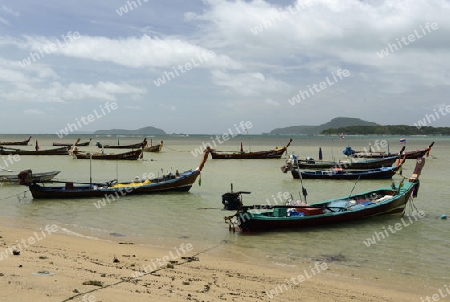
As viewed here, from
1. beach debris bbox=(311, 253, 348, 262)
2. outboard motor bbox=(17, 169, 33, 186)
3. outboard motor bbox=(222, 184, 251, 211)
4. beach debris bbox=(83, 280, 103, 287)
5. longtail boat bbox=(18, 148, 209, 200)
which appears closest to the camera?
beach debris bbox=(83, 280, 103, 287)

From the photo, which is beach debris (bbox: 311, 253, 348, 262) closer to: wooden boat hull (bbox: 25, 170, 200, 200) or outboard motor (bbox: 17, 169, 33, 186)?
wooden boat hull (bbox: 25, 170, 200, 200)

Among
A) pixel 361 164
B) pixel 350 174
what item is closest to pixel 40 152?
pixel 361 164

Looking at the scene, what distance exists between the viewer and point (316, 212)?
14.0 meters

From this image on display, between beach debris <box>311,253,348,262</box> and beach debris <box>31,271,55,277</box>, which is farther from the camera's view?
beach debris <box>311,253,348,262</box>

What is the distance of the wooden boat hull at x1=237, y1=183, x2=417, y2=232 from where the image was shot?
502 inches

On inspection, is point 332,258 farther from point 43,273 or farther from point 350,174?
point 350,174

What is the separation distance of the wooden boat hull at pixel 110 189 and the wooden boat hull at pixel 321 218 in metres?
8.19

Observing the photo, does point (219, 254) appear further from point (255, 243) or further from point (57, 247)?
point (57, 247)

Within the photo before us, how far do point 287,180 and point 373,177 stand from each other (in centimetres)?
543

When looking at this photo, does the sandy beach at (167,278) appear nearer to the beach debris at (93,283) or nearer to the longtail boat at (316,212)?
the beach debris at (93,283)

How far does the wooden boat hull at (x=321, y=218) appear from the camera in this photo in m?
12.8

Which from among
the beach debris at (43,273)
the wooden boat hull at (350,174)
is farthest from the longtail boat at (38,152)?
the beach debris at (43,273)

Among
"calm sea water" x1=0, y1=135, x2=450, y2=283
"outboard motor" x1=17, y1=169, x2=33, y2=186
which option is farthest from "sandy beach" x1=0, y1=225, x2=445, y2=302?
"outboard motor" x1=17, y1=169, x2=33, y2=186

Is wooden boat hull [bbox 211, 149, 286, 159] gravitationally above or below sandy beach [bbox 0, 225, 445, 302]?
above
